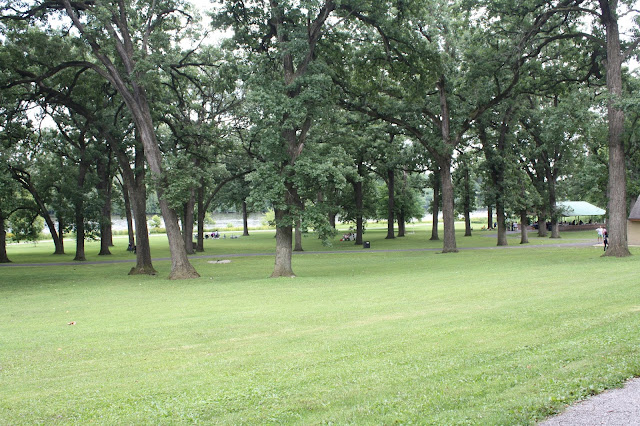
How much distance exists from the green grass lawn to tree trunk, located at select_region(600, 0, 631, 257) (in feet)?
26.7

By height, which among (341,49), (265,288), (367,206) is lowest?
(265,288)

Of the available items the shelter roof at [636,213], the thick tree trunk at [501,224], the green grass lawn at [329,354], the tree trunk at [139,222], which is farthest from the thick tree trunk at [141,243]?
the shelter roof at [636,213]

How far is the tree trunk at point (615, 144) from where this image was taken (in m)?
22.1

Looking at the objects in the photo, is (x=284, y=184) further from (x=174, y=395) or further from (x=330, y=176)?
(x=174, y=395)

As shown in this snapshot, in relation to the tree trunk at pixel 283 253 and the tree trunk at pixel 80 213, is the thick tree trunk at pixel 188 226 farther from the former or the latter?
the tree trunk at pixel 283 253

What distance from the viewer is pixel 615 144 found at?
22.3 m

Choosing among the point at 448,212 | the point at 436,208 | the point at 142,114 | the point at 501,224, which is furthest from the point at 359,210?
the point at 142,114

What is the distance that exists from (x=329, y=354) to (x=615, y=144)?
20079mm

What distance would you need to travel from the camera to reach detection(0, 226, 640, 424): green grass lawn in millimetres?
5293

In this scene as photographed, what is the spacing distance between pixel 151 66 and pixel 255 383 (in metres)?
17.7

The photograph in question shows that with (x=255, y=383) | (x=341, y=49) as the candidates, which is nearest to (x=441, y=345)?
(x=255, y=383)

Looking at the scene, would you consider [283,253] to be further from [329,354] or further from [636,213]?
[636,213]

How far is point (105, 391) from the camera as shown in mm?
6203

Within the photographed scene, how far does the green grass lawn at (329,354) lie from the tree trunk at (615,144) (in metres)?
8.13
